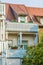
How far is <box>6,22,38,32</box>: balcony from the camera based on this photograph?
40.3 meters

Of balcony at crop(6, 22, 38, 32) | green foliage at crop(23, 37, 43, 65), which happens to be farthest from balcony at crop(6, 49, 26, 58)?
green foliage at crop(23, 37, 43, 65)

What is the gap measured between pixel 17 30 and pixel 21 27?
2.20 feet

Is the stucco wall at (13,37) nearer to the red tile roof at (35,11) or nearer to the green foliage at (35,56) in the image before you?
the green foliage at (35,56)

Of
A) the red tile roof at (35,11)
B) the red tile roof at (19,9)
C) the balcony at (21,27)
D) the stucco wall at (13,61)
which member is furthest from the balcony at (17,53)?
the red tile roof at (35,11)

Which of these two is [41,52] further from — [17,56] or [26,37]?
[26,37]

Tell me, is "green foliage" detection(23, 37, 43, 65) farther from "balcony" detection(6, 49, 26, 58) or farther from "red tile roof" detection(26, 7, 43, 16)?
"red tile roof" detection(26, 7, 43, 16)

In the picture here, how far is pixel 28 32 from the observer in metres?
41.2

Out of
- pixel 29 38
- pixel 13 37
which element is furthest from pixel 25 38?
pixel 13 37

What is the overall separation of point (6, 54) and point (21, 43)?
125 inches

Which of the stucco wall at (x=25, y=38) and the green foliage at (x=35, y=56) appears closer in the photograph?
the green foliage at (x=35, y=56)

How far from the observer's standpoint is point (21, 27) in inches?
1608

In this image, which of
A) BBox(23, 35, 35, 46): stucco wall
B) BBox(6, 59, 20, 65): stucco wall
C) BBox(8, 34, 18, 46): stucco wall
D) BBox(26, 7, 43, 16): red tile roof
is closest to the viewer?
BBox(6, 59, 20, 65): stucco wall

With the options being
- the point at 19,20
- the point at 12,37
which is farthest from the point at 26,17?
the point at 12,37

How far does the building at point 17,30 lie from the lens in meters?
38.9
